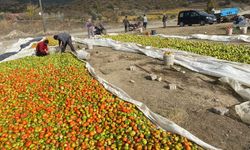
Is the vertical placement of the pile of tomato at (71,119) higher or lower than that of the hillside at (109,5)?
lower

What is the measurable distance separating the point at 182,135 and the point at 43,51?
458 inches

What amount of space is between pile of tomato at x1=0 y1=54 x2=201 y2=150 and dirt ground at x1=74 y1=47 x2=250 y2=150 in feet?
3.24

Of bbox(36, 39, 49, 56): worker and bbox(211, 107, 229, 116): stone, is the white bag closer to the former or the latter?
bbox(36, 39, 49, 56): worker

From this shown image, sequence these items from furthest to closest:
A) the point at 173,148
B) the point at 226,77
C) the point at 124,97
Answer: the point at 226,77, the point at 124,97, the point at 173,148

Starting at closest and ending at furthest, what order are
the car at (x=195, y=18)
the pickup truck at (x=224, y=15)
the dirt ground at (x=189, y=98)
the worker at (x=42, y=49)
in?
the dirt ground at (x=189, y=98) → the worker at (x=42, y=49) → the car at (x=195, y=18) → the pickup truck at (x=224, y=15)

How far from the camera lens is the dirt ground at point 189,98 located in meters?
6.48

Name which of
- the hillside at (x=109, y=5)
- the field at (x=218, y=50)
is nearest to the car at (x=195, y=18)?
the field at (x=218, y=50)

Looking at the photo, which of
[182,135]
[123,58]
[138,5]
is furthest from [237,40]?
[138,5]

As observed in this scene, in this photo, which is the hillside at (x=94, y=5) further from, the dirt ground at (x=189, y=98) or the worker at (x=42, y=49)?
the dirt ground at (x=189, y=98)

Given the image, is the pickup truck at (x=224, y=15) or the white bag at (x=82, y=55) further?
the pickup truck at (x=224, y=15)

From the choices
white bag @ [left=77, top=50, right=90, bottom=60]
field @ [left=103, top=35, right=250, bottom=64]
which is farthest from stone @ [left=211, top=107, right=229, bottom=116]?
white bag @ [left=77, top=50, right=90, bottom=60]

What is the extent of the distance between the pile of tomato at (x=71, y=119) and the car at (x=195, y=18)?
2339 cm

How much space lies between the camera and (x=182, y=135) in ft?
19.4

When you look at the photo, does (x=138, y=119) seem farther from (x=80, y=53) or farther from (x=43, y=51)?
(x=43, y=51)
